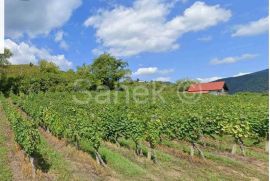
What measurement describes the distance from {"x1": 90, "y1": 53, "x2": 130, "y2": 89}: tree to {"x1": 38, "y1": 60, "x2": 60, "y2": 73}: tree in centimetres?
1115

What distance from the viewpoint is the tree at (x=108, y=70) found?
3155 inches

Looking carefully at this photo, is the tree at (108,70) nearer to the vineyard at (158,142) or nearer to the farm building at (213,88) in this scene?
the farm building at (213,88)

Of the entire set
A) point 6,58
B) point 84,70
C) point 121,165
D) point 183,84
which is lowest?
point 121,165

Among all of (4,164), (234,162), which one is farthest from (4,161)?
(234,162)

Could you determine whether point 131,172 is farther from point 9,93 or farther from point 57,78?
point 57,78

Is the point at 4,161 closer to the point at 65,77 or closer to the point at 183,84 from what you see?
the point at 65,77

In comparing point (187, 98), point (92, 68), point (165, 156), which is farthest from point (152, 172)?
point (92, 68)

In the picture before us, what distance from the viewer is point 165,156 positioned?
16266 mm

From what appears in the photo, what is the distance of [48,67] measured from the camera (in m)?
87.9

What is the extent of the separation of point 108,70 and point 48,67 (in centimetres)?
1723

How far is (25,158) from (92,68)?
69.1 m

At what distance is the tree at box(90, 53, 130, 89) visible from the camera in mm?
80125

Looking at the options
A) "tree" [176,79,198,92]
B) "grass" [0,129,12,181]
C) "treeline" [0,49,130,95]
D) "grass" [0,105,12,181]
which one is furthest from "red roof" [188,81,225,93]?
"grass" [0,129,12,181]

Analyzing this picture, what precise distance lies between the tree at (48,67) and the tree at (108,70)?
11149 mm
